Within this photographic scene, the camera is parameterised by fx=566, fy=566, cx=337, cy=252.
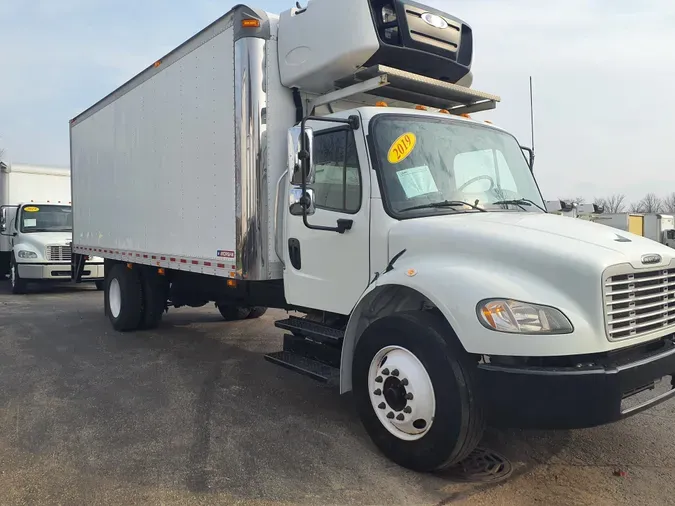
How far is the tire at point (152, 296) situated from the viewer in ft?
27.1

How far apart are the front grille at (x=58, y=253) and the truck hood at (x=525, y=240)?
11.8 meters

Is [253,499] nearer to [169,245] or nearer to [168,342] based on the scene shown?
[169,245]

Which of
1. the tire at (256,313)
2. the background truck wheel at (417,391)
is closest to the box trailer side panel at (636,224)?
the tire at (256,313)

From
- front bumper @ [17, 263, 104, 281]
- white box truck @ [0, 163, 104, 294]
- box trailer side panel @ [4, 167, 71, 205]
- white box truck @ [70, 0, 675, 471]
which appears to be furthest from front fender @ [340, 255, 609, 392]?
box trailer side panel @ [4, 167, 71, 205]

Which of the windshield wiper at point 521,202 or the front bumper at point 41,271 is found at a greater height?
the windshield wiper at point 521,202

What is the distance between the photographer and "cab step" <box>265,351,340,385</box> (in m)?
4.41

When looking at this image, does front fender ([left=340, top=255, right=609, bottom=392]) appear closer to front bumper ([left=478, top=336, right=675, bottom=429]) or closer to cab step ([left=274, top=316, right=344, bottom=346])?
front bumper ([left=478, top=336, right=675, bottom=429])

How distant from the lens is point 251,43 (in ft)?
17.0

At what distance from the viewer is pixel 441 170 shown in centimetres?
431

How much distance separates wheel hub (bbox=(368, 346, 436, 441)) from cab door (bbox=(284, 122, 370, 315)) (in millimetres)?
726

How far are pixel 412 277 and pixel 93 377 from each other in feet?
13.4

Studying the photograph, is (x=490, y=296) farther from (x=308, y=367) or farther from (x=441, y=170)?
(x=308, y=367)

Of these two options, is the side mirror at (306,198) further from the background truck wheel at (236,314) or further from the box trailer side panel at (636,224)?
the box trailer side panel at (636,224)

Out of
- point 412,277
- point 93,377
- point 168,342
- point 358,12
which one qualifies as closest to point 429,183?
point 412,277
